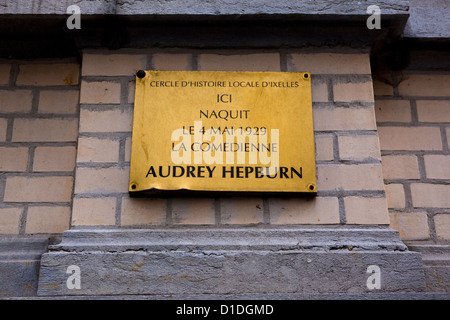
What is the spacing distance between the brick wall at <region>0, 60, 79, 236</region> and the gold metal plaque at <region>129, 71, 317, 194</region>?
0.38 meters

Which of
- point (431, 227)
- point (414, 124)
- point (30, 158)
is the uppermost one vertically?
point (414, 124)

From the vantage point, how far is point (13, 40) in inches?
95.4

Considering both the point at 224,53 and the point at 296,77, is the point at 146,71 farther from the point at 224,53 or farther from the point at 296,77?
the point at 296,77

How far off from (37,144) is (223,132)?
0.86 m

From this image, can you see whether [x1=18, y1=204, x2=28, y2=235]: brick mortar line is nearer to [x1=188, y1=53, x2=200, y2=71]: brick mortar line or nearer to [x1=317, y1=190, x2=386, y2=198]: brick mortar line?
[x1=188, y1=53, x2=200, y2=71]: brick mortar line

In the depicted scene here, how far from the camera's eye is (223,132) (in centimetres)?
217

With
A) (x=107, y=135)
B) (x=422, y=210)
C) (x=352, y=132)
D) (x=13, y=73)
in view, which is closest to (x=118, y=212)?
(x=107, y=135)

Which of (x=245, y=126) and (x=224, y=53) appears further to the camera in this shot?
(x=224, y=53)

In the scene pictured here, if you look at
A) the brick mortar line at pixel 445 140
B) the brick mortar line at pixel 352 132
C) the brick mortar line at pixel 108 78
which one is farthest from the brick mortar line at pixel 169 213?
the brick mortar line at pixel 445 140

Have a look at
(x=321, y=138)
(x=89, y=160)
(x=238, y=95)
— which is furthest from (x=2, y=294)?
(x=321, y=138)

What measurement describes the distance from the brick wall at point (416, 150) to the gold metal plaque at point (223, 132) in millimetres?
481

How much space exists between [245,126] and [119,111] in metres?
0.55

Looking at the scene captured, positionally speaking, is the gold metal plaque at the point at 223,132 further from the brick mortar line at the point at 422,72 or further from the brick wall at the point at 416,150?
the brick mortar line at the point at 422,72

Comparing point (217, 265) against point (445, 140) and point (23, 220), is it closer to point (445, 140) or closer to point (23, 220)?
point (23, 220)
